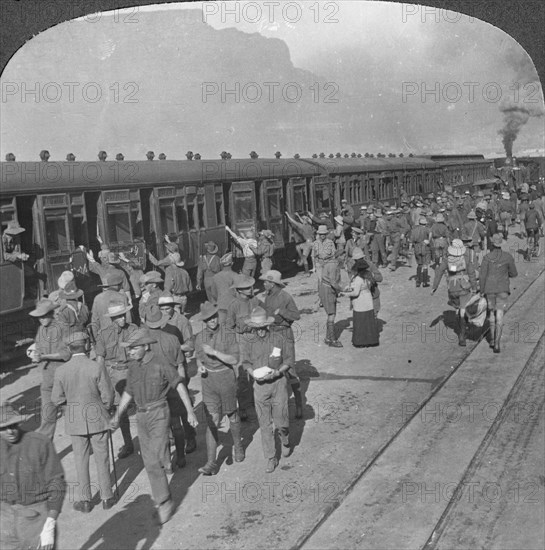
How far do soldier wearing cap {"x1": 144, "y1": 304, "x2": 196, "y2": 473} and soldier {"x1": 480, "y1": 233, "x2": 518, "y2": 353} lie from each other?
5.78m

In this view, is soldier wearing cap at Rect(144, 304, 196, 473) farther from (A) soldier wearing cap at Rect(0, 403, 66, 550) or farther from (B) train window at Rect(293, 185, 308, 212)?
(B) train window at Rect(293, 185, 308, 212)

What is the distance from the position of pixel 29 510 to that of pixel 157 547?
4.92ft

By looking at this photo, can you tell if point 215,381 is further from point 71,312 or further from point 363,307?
point 363,307

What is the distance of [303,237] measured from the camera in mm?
21375

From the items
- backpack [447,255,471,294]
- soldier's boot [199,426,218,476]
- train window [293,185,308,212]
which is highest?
train window [293,185,308,212]

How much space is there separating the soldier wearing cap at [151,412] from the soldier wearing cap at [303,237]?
1438cm

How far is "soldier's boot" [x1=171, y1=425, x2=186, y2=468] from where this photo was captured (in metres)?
7.41

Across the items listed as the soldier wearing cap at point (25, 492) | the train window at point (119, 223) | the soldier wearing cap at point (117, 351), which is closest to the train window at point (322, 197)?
the train window at point (119, 223)

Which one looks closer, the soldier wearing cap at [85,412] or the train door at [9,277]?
the soldier wearing cap at [85,412]

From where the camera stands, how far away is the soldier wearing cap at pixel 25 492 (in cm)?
462

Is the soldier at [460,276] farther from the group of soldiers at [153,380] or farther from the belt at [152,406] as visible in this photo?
the belt at [152,406]

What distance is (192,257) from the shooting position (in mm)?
16453

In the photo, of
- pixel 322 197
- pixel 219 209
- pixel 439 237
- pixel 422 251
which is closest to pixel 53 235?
pixel 219 209

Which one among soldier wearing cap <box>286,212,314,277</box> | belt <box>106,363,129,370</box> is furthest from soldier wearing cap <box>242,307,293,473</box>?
soldier wearing cap <box>286,212,314,277</box>
